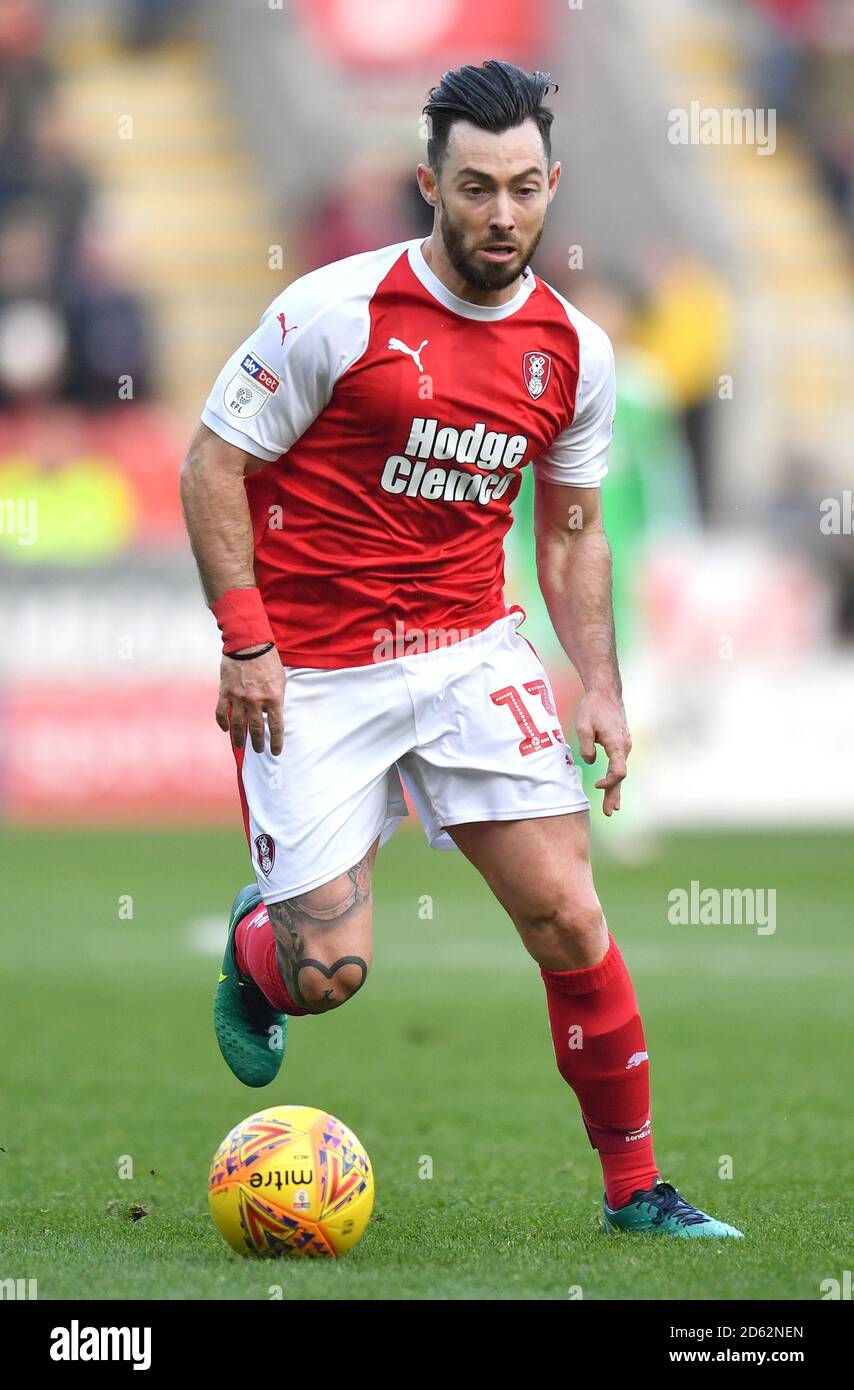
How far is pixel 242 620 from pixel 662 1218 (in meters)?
1.54

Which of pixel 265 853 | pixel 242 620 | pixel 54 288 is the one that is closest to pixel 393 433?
Answer: pixel 242 620

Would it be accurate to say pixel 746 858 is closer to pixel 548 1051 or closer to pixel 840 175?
pixel 548 1051

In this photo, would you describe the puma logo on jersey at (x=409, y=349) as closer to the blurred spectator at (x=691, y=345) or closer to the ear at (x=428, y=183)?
the ear at (x=428, y=183)

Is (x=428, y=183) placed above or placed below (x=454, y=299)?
above

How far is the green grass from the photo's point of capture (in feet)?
14.4

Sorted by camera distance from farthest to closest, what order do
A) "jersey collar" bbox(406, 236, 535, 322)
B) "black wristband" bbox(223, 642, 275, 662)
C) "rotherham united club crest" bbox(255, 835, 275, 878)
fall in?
"rotherham united club crest" bbox(255, 835, 275, 878) < "jersey collar" bbox(406, 236, 535, 322) < "black wristband" bbox(223, 642, 275, 662)

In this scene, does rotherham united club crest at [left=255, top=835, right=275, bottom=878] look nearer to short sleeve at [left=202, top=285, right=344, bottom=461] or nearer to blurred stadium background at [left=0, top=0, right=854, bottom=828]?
short sleeve at [left=202, top=285, right=344, bottom=461]

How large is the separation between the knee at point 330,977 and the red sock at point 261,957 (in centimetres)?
10

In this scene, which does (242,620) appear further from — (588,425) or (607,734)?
(588,425)

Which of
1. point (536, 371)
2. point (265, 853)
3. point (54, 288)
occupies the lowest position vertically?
point (265, 853)

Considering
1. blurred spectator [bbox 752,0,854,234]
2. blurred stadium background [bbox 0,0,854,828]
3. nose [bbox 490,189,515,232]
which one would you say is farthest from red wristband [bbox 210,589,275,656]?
blurred spectator [bbox 752,0,854,234]

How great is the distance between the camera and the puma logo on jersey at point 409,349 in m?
4.72

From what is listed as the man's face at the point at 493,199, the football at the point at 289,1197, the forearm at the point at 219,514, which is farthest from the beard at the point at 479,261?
the football at the point at 289,1197

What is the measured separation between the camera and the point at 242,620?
468 cm
